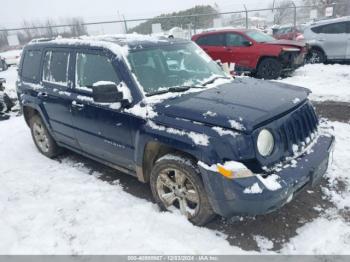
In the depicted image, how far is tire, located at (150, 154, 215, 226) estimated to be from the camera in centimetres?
331

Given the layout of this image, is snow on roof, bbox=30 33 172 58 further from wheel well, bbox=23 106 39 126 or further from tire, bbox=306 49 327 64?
tire, bbox=306 49 327 64

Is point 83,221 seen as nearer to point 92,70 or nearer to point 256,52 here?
point 92,70

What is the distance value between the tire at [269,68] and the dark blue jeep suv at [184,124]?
620cm

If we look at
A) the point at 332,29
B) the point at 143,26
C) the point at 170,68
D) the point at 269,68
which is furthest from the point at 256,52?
the point at 143,26

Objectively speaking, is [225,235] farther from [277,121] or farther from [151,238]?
[277,121]

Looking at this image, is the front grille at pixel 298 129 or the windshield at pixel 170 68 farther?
the windshield at pixel 170 68

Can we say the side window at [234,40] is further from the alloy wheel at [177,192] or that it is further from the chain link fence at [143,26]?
the alloy wheel at [177,192]

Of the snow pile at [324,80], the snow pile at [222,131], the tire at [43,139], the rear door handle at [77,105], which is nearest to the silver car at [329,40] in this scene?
the snow pile at [324,80]

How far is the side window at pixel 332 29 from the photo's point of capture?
38.2ft

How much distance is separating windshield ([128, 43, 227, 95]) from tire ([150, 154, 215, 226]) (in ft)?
2.85

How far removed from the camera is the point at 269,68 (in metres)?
10.5

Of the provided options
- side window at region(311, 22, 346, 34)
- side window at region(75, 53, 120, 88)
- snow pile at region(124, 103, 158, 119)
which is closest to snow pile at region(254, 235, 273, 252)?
snow pile at region(124, 103, 158, 119)

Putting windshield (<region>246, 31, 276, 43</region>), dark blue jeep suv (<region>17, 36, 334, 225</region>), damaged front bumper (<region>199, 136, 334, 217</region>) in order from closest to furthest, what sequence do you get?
damaged front bumper (<region>199, 136, 334, 217</region>) < dark blue jeep suv (<region>17, 36, 334, 225</region>) < windshield (<region>246, 31, 276, 43</region>)

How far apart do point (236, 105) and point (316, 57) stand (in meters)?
10.2
